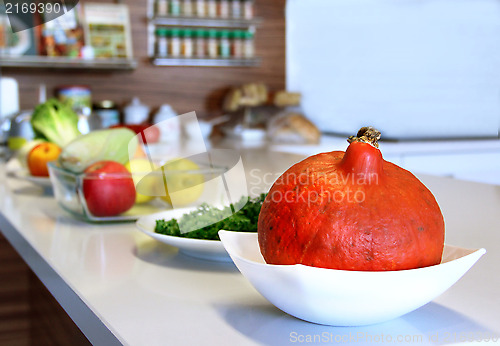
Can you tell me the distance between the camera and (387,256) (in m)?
0.43

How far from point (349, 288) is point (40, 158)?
978 mm

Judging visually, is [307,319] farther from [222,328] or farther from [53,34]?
[53,34]

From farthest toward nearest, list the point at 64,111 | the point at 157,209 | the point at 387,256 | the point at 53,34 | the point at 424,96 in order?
the point at 424,96
the point at 53,34
the point at 64,111
the point at 157,209
the point at 387,256

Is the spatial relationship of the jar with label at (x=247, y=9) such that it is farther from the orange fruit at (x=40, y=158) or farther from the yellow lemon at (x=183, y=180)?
the yellow lemon at (x=183, y=180)

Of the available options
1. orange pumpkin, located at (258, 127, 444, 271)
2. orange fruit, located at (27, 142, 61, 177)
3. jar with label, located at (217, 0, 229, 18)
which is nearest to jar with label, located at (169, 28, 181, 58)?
jar with label, located at (217, 0, 229, 18)

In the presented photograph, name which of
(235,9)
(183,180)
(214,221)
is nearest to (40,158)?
(183,180)

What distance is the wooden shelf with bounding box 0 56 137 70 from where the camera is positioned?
2.60 metres

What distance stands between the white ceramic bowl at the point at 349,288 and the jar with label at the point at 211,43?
2644mm

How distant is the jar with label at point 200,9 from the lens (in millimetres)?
2893

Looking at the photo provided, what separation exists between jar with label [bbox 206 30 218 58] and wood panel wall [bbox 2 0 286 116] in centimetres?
10

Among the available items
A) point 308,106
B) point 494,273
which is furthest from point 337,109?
point 494,273

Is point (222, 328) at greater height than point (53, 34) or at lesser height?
lesser

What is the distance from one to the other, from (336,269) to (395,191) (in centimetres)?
8

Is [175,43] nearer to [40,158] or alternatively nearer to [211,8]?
[211,8]
